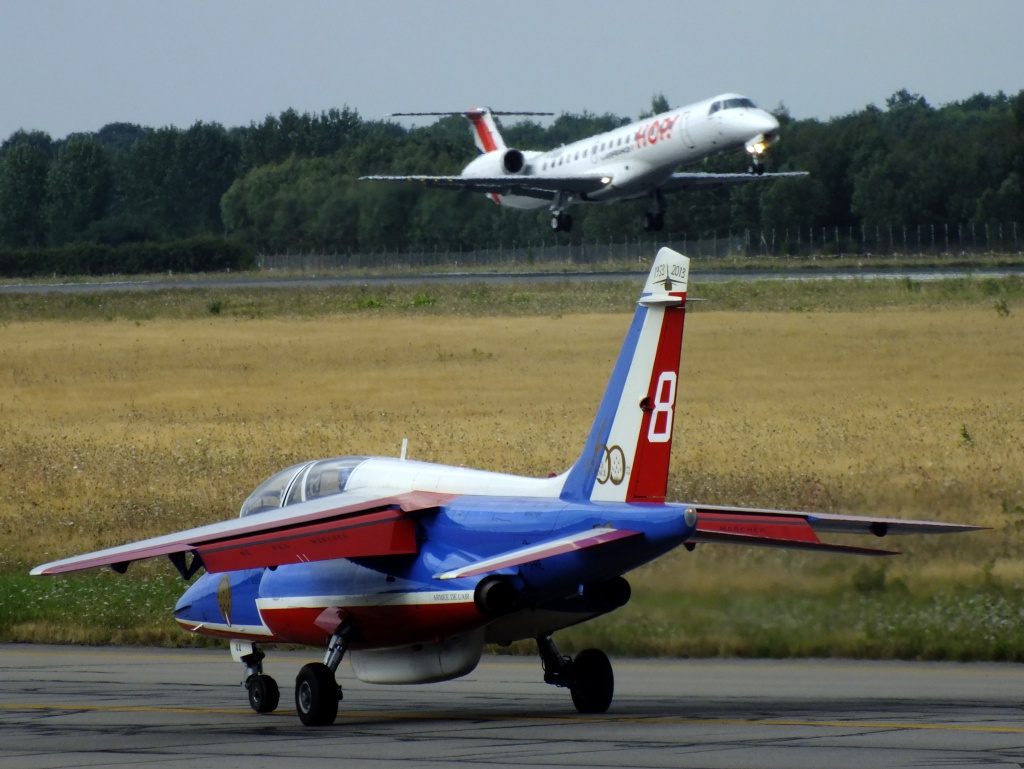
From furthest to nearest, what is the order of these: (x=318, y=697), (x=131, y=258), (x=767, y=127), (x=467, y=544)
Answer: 1. (x=131, y=258)
2. (x=767, y=127)
3. (x=318, y=697)
4. (x=467, y=544)

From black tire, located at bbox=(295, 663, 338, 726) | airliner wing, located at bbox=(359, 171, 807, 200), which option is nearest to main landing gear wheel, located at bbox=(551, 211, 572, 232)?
airliner wing, located at bbox=(359, 171, 807, 200)

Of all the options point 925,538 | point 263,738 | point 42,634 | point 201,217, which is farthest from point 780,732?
point 201,217

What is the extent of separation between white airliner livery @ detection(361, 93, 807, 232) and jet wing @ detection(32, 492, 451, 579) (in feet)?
136

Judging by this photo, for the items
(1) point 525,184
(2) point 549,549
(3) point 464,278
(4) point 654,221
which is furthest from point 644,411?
(3) point 464,278

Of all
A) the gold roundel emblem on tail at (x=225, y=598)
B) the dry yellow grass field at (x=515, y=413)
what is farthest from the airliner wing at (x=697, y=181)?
the gold roundel emblem on tail at (x=225, y=598)

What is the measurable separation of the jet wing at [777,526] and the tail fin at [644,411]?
507mm

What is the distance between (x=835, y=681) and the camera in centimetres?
1577

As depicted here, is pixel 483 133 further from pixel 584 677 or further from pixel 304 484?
pixel 584 677

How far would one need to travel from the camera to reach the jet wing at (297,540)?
1282 centimetres

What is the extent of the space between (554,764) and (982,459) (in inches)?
656

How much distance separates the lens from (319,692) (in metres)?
13.3

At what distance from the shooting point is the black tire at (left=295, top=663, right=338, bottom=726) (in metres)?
13.4

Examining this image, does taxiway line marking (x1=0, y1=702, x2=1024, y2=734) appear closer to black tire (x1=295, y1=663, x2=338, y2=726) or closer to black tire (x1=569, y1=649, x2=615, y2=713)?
black tire (x1=569, y1=649, x2=615, y2=713)

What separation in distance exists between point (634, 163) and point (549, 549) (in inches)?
1940
